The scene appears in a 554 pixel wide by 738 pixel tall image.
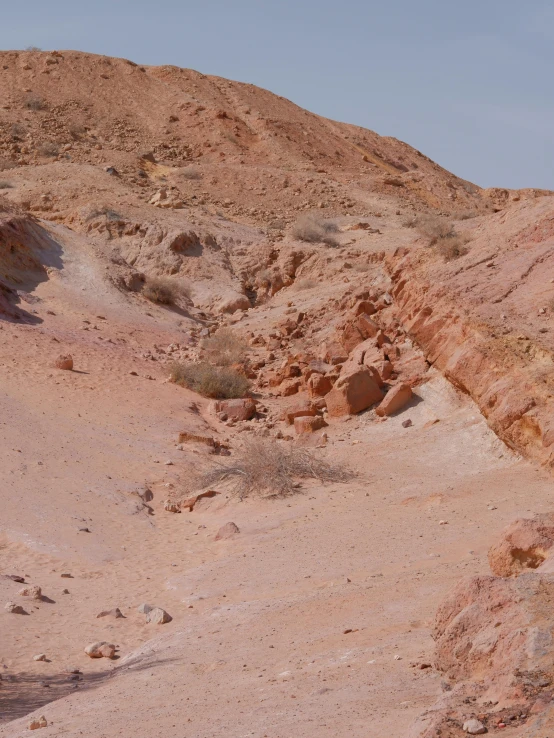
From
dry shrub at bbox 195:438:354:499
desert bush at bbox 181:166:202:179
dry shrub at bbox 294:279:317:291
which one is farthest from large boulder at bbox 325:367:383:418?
desert bush at bbox 181:166:202:179

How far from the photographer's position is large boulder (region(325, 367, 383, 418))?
14.4 metres

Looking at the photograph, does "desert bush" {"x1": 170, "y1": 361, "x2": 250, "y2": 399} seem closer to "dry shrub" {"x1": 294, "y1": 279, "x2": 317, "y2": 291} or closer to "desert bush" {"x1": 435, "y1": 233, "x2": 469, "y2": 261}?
"desert bush" {"x1": 435, "y1": 233, "x2": 469, "y2": 261}

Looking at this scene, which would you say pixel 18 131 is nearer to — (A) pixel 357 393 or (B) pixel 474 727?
(A) pixel 357 393

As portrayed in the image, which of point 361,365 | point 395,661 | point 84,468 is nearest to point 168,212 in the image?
point 361,365

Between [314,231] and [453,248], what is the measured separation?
29.3ft

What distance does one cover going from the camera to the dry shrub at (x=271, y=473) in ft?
38.4

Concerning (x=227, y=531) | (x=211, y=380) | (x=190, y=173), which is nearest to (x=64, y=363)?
(x=211, y=380)

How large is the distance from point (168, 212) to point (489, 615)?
2247 centimetres

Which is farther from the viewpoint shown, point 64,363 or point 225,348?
point 225,348

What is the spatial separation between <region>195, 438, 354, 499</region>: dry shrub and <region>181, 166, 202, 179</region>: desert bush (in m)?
19.7

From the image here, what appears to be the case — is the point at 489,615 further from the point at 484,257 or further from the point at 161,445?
the point at 484,257

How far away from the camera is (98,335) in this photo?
18672mm

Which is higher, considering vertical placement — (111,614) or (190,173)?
(190,173)

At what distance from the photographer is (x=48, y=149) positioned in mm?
31312
